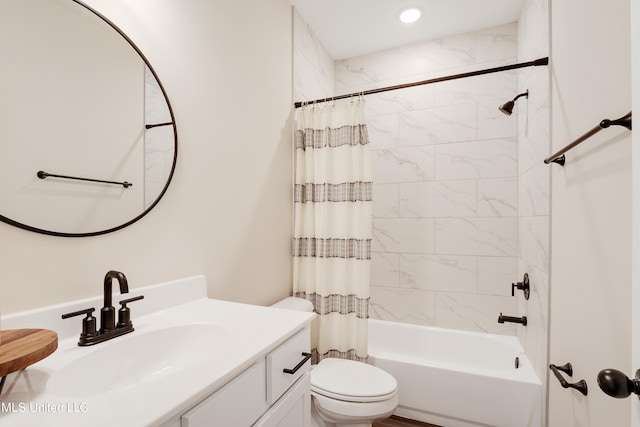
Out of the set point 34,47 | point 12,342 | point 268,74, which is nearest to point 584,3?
point 268,74

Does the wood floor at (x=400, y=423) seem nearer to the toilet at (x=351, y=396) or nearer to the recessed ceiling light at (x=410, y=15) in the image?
the toilet at (x=351, y=396)

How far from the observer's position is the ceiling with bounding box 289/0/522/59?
2.09 meters

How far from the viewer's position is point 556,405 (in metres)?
1.33

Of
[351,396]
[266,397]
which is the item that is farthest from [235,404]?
[351,396]

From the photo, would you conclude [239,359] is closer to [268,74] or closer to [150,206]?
[150,206]

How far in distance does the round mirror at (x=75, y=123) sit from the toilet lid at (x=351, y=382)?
1.16 m

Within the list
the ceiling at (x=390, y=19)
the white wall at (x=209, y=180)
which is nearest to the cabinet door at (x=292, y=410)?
the white wall at (x=209, y=180)

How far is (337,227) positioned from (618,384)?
1.43m

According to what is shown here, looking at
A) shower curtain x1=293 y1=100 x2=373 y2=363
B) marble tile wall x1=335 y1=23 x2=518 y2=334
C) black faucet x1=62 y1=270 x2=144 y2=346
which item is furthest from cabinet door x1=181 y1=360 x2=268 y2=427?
marble tile wall x1=335 y1=23 x2=518 y2=334

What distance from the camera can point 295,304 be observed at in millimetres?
1810

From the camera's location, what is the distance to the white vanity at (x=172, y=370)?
1.79 ft

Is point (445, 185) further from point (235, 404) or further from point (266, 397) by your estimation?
point (235, 404)

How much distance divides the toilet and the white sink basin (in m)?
0.79

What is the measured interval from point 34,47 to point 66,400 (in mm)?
896
